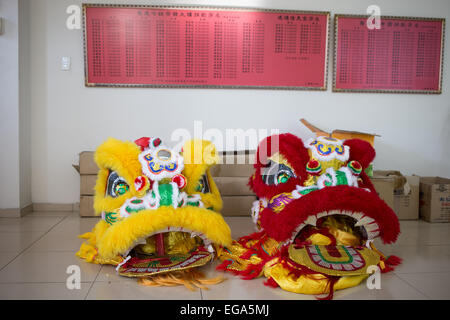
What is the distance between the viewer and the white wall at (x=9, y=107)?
2.79m

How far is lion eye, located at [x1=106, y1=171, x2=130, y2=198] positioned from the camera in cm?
187

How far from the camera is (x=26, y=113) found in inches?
117

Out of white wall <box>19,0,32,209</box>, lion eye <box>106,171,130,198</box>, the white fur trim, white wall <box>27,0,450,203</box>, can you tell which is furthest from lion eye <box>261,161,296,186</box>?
white wall <box>19,0,32,209</box>

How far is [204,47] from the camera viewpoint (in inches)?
120

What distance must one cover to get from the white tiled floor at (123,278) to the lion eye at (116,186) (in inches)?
15.4

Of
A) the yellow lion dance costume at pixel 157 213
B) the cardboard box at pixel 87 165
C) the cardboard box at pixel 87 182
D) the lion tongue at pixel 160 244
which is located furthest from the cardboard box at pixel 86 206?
the lion tongue at pixel 160 244

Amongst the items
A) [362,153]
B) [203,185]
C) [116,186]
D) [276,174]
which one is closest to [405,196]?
[362,153]

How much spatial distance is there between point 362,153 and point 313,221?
60 cm

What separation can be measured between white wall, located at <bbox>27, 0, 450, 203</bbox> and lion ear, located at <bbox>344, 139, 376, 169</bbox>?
1.13m

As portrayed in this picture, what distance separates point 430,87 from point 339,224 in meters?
2.13

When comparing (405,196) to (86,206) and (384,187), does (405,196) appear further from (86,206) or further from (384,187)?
(86,206)

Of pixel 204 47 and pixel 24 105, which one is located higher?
pixel 204 47

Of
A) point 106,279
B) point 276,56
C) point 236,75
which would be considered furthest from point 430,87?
point 106,279
